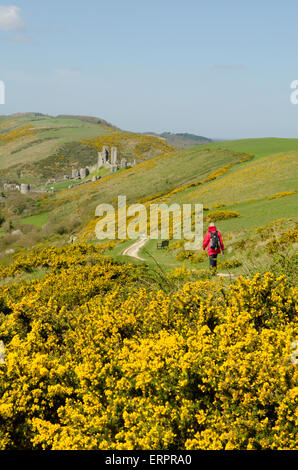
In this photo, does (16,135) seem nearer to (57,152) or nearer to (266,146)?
(57,152)

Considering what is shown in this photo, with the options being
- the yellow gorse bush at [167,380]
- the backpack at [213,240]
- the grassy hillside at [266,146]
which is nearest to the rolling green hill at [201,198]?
the grassy hillside at [266,146]

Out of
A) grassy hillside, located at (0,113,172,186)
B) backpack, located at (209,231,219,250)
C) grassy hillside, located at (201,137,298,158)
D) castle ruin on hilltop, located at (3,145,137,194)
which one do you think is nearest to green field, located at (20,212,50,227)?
castle ruin on hilltop, located at (3,145,137,194)

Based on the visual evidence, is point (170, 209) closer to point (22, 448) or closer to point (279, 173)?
point (279, 173)

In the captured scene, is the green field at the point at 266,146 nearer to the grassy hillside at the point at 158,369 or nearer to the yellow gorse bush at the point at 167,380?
the grassy hillside at the point at 158,369

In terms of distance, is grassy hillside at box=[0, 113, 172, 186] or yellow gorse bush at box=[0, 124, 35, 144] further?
yellow gorse bush at box=[0, 124, 35, 144]

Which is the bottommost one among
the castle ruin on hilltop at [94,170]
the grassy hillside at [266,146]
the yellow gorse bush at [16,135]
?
the castle ruin on hilltop at [94,170]

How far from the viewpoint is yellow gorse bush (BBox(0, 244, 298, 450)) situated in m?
4.40

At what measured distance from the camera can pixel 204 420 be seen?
460 centimetres

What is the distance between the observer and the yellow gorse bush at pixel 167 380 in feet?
14.4

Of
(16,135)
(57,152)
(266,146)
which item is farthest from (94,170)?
(16,135)

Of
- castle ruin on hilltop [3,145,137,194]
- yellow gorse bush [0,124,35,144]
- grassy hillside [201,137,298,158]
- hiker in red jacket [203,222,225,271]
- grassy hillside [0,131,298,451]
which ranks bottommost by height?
grassy hillside [0,131,298,451]

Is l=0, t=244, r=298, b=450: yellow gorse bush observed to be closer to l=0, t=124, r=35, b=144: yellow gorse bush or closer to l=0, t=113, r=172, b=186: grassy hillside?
l=0, t=113, r=172, b=186: grassy hillside
